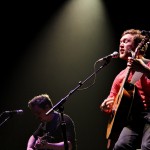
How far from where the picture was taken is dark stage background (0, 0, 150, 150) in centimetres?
661

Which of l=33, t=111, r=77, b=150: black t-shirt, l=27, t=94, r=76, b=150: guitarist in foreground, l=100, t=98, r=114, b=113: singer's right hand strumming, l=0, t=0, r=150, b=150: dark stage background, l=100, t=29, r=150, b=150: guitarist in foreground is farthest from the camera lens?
l=0, t=0, r=150, b=150: dark stage background

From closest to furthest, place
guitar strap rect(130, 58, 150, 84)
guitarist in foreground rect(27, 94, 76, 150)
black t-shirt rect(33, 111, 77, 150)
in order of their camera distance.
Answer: guitar strap rect(130, 58, 150, 84) → guitarist in foreground rect(27, 94, 76, 150) → black t-shirt rect(33, 111, 77, 150)

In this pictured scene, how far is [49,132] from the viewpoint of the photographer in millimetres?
4887

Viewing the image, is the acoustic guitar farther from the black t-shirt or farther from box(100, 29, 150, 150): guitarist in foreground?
the black t-shirt

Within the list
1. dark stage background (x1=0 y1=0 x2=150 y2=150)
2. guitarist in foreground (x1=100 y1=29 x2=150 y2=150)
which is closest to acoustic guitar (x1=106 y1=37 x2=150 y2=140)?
guitarist in foreground (x1=100 y1=29 x2=150 y2=150)

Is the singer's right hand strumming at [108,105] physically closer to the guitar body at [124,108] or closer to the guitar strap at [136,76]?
the guitar body at [124,108]

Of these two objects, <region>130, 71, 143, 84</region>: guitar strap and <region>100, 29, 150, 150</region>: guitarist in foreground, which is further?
<region>130, 71, 143, 84</region>: guitar strap

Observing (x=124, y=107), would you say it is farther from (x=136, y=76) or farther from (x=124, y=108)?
(x=136, y=76)

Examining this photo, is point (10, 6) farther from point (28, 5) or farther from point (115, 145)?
point (115, 145)

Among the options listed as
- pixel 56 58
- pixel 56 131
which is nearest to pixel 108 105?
pixel 56 131

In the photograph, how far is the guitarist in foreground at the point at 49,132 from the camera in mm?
4699

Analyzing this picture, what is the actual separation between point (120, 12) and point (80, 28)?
2.90 feet

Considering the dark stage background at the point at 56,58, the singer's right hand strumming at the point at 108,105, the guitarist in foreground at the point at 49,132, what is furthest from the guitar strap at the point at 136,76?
the dark stage background at the point at 56,58

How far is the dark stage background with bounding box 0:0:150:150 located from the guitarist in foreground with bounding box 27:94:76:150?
158 cm
